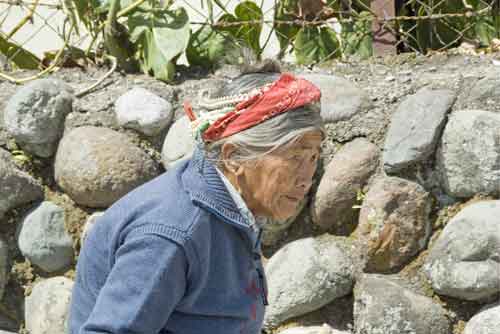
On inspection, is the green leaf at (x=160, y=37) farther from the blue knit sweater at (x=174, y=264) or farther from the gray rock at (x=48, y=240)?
the blue knit sweater at (x=174, y=264)

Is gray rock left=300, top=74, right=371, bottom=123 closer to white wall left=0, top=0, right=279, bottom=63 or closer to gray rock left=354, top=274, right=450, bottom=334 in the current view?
gray rock left=354, top=274, right=450, bottom=334

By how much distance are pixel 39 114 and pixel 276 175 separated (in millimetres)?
1701

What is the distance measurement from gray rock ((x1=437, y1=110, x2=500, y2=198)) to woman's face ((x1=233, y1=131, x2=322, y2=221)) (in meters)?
1.00

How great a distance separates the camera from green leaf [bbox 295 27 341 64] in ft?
11.4

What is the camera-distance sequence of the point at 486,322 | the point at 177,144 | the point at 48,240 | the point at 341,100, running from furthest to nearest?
the point at 48,240 → the point at 177,144 → the point at 341,100 → the point at 486,322

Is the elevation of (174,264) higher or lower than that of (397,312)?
higher

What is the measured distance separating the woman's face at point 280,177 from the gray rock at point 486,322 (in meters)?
1.01

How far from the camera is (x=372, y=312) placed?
285 cm

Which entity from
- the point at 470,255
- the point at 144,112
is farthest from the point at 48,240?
the point at 470,255

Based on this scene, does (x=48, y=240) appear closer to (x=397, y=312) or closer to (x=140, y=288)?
(x=397, y=312)

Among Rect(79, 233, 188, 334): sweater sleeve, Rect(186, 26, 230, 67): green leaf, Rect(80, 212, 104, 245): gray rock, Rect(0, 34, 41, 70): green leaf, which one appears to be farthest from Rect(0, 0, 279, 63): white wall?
Rect(79, 233, 188, 334): sweater sleeve

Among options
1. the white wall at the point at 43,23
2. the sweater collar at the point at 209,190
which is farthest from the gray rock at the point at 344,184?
the white wall at the point at 43,23

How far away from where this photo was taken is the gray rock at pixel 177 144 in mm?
3201

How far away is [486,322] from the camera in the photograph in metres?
2.72
